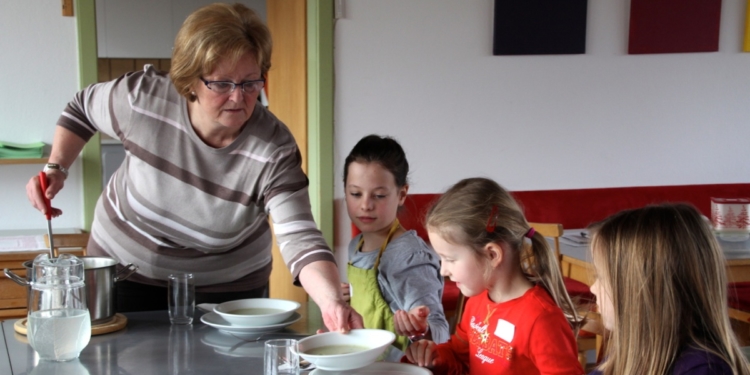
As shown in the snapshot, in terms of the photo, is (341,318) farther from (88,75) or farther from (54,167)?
(88,75)

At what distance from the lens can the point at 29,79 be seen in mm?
3316

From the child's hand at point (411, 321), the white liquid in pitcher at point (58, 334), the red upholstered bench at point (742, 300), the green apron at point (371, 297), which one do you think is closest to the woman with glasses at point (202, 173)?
the child's hand at point (411, 321)

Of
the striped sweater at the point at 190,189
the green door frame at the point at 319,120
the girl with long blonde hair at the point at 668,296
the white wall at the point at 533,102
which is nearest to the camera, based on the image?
the girl with long blonde hair at the point at 668,296

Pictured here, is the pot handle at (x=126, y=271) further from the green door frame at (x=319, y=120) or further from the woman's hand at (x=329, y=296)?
the green door frame at (x=319, y=120)

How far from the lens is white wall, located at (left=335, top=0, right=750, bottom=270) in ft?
12.0

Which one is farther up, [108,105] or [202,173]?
[108,105]

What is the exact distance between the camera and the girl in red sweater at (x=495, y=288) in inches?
58.7

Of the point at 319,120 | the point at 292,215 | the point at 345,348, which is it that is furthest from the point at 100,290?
the point at 319,120

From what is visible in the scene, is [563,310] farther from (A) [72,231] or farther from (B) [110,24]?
(B) [110,24]

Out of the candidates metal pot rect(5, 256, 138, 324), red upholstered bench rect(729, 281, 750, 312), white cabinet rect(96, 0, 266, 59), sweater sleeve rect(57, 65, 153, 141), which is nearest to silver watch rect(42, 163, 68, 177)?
sweater sleeve rect(57, 65, 153, 141)

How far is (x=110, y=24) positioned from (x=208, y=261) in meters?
4.34

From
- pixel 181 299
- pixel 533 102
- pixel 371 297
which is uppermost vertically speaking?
pixel 533 102

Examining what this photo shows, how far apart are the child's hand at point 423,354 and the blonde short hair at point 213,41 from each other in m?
0.72

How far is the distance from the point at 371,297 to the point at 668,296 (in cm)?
106
